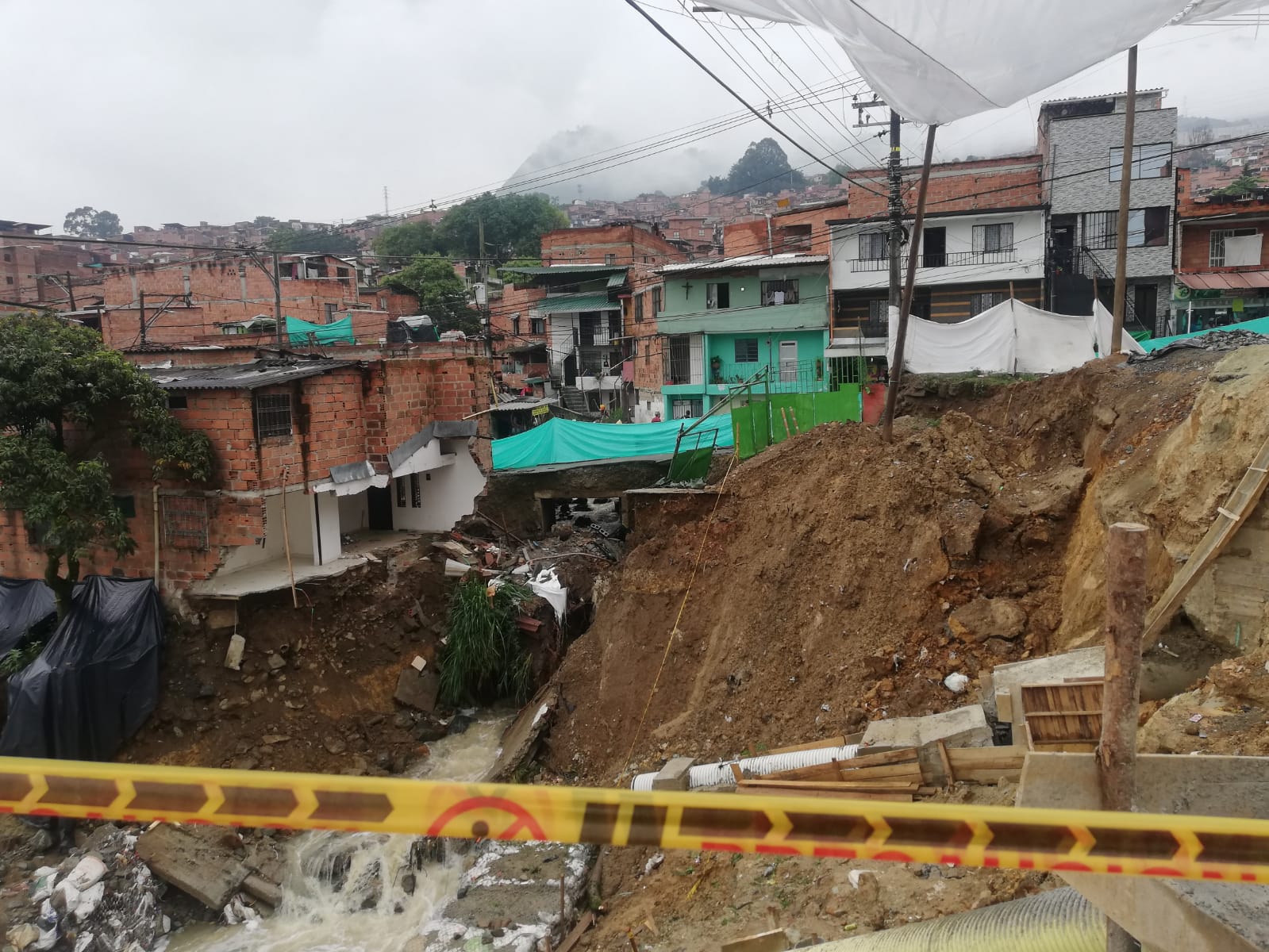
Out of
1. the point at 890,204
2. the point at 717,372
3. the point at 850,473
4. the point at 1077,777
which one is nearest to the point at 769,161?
the point at 717,372

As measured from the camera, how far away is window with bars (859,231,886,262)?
89.8 feet

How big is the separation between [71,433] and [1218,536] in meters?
13.6

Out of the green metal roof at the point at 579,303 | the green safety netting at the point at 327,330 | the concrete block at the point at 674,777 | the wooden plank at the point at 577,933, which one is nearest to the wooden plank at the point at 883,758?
the concrete block at the point at 674,777

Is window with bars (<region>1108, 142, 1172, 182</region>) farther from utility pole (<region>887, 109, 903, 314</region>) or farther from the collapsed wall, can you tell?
the collapsed wall

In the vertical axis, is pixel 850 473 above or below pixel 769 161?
below

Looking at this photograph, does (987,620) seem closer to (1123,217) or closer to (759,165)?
(1123,217)

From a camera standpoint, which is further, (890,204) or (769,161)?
(769,161)

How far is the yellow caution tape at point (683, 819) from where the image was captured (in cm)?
174

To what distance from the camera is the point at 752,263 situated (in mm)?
28328

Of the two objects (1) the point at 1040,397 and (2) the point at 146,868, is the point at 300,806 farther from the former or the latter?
(1) the point at 1040,397

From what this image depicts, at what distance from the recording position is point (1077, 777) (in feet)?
11.5

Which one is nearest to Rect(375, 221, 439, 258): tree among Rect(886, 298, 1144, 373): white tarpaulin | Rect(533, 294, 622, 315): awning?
Rect(533, 294, 622, 315): awning

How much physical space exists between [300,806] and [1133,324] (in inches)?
1176

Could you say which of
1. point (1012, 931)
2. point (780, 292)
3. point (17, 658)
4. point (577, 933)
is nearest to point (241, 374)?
point (17, 658)
